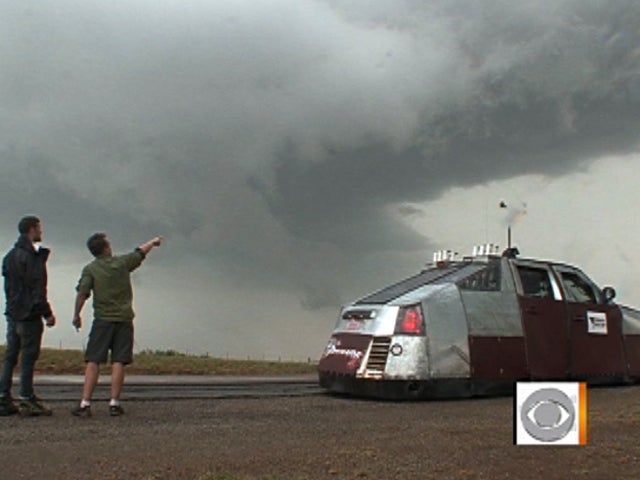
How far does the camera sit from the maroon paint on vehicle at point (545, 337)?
11.3 metres

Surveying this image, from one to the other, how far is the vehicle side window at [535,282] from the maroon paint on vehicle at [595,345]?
42 cm

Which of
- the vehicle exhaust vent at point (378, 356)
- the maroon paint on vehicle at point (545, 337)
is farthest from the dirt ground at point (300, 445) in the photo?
the maroon paint on vehicle at point (545, 337)

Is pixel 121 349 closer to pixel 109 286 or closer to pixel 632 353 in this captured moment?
pixel 109 286

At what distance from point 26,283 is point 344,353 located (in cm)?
405

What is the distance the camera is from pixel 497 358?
35.7ft

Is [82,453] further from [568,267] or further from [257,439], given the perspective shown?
A: [568,267]

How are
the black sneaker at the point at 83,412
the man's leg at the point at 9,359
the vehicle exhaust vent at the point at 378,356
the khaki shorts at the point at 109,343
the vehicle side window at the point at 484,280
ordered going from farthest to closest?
the vehicle side window at the point at 484,280
the vehicle exhaust vent at the point at 378,356
the khaki shorts at the point at 109,343
the man's leg at the point at 9,359
the black sneaker at the point at 83,412

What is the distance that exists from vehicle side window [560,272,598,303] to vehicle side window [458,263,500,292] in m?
1.32

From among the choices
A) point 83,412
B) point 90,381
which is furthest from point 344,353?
point 83,412

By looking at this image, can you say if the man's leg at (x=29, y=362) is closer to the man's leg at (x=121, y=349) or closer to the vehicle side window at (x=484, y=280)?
the man's leg at (x=121, y=349)

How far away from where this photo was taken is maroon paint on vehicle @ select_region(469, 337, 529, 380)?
10633 mm

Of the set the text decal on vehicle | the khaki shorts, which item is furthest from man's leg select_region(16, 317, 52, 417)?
the text decal on vehicle

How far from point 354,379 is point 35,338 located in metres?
3.82

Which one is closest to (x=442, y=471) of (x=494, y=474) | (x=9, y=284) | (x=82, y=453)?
(x=494, y=474)
